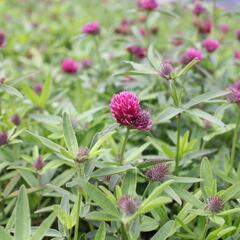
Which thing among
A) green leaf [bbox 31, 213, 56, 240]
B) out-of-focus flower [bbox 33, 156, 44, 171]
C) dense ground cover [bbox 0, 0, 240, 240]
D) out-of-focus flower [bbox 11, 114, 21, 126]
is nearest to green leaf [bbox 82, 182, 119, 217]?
dense ground cover [bbox 0, 0, 240, 240]

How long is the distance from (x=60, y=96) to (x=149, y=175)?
3.18ft

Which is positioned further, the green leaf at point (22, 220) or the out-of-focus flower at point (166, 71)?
the out-of-focus flower at point (166, 71)

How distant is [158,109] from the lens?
6.40 feet

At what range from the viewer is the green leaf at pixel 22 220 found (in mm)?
1060

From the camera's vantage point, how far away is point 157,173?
1.24 meters

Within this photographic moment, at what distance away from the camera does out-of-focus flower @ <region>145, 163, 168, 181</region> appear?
124 centimetres

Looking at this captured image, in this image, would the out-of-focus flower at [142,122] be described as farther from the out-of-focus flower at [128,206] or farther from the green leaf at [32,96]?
the green leaf at [32,96]

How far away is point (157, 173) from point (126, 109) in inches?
7.3

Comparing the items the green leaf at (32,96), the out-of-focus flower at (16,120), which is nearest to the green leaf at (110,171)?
the out-of-focus flower at (16,120)

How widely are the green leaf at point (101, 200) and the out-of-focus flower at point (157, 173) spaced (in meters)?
0.19

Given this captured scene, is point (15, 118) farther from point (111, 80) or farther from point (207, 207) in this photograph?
point (207, 207)

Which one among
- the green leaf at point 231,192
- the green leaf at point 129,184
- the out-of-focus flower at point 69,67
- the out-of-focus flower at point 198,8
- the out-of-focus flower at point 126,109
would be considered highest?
the out-of-focus flower at point 126,109

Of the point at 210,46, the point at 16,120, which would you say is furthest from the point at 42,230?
the point at 210,46

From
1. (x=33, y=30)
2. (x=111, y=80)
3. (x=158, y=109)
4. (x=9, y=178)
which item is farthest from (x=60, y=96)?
(x=33, y=30)
